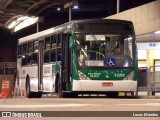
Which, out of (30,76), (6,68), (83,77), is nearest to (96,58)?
(83,77)

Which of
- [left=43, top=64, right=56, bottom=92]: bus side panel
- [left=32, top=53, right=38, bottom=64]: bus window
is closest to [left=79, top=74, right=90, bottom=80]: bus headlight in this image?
[left=43, top=64, right=56, bottom=92]: bus side panel

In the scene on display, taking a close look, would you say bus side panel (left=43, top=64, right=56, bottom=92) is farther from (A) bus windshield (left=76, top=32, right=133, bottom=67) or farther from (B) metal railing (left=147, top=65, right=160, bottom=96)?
(B) metal railing (left=147, top=65, right=160, bottom=96)

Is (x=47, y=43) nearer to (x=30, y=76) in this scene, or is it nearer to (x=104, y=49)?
(x=30, y=76)

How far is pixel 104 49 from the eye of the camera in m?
17.1

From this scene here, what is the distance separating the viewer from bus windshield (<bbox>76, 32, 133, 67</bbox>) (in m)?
17.1

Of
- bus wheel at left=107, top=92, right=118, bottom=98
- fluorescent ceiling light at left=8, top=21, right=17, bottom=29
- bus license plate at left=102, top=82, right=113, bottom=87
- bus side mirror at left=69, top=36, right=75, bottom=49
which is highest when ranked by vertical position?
fluorescent ceiling light at left=8, top=21, right=17, bottom=29

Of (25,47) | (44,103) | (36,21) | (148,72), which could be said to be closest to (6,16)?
(36,21)

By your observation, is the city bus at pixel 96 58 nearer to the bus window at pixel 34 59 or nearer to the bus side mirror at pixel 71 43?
the bus side mirror at pixel 71 43

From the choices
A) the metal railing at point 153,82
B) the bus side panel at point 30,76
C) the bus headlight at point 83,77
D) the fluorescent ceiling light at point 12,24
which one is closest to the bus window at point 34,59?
the bus side panel at point 30,76

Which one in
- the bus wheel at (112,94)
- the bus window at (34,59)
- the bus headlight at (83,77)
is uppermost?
the bus window at (34,59)

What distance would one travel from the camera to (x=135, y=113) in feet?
9.66

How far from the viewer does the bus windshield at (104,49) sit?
17.1 m

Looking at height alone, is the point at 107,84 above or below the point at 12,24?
below

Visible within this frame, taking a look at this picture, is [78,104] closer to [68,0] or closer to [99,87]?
[99,87]
